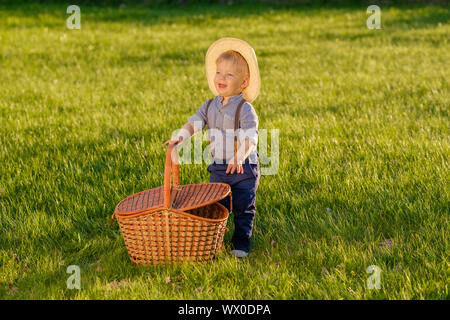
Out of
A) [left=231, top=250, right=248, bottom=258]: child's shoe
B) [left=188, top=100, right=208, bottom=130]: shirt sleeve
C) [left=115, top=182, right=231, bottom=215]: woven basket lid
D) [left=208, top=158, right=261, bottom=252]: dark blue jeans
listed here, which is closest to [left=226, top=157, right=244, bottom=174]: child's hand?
[left=115, top=182, right=231, bottom=215]: woven basket lid

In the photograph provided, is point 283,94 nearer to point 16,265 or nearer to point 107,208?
point 107,208

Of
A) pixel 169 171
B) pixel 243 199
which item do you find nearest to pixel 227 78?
pixel 169 171

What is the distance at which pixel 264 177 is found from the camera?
5164 mm

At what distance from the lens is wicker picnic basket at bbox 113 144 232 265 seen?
11.8 feet

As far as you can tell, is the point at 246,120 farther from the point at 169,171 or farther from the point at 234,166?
the point at 169,171

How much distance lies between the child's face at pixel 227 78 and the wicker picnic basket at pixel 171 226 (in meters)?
0.59

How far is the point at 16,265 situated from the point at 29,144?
267cm

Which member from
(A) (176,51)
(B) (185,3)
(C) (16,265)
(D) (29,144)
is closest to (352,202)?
(C) (16,265)

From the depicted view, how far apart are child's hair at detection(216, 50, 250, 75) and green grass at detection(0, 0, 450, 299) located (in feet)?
4.33

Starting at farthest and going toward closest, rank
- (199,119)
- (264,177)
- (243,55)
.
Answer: (264,177)
(199,119)
(243,55)

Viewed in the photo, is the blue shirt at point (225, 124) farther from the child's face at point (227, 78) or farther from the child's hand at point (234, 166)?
the child's hand at point (234, 166)

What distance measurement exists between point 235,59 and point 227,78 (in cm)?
15
